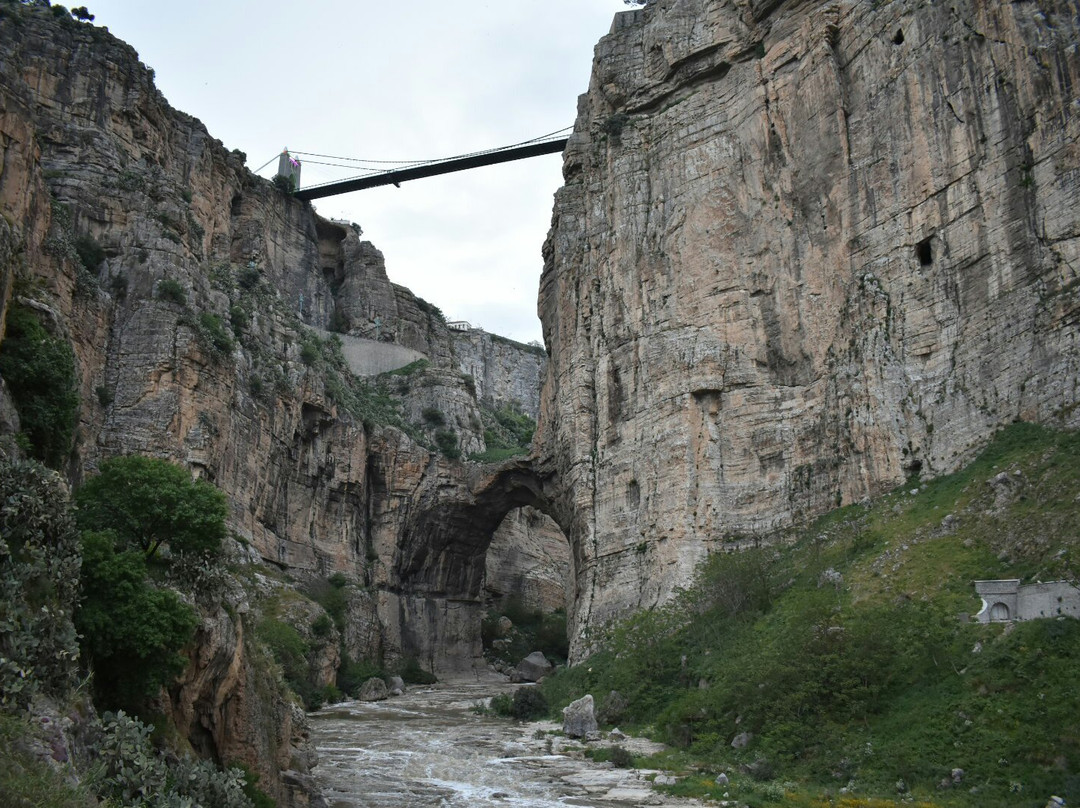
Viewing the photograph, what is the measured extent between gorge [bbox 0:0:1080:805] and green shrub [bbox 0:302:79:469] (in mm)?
774

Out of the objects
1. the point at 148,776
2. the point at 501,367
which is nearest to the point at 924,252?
the point at 148,776

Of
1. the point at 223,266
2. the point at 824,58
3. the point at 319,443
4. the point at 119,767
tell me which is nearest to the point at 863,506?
the point at 824,58

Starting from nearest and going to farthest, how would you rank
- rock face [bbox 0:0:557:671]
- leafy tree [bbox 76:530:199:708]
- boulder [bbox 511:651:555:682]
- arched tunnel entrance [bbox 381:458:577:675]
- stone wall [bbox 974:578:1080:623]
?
leafy tree [bbox 76:530:199:708] → stone wall [bbox 974:578:1080:623] → rock face [bbox 0:0:557:671] → boulder [bbox 511:651:555:682] → arched tunnel entrance [bbox 381:458:577:675]

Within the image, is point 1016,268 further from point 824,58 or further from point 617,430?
point 617,430

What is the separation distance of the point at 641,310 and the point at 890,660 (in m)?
24.0

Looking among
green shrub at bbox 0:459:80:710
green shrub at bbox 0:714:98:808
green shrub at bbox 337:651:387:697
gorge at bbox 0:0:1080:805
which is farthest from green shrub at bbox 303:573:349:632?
green shrub at bbox 0:714:98:808

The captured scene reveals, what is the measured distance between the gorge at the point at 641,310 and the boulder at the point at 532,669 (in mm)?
3735

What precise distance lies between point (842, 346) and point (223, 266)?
116ft

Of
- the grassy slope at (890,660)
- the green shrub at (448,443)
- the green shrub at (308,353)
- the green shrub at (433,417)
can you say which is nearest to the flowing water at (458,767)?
the grassy slope at (890,660)

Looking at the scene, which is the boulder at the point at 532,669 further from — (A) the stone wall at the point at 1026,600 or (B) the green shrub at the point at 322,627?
(A) the stone wall at the point at 1026,600

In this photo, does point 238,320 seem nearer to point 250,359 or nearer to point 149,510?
point 250,359

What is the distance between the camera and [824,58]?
39156 millimetres

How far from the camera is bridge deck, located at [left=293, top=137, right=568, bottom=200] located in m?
68.4

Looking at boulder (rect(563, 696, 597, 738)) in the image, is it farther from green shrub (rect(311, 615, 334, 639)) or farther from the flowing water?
green shrub (rect(311, 615, 334, 639))
